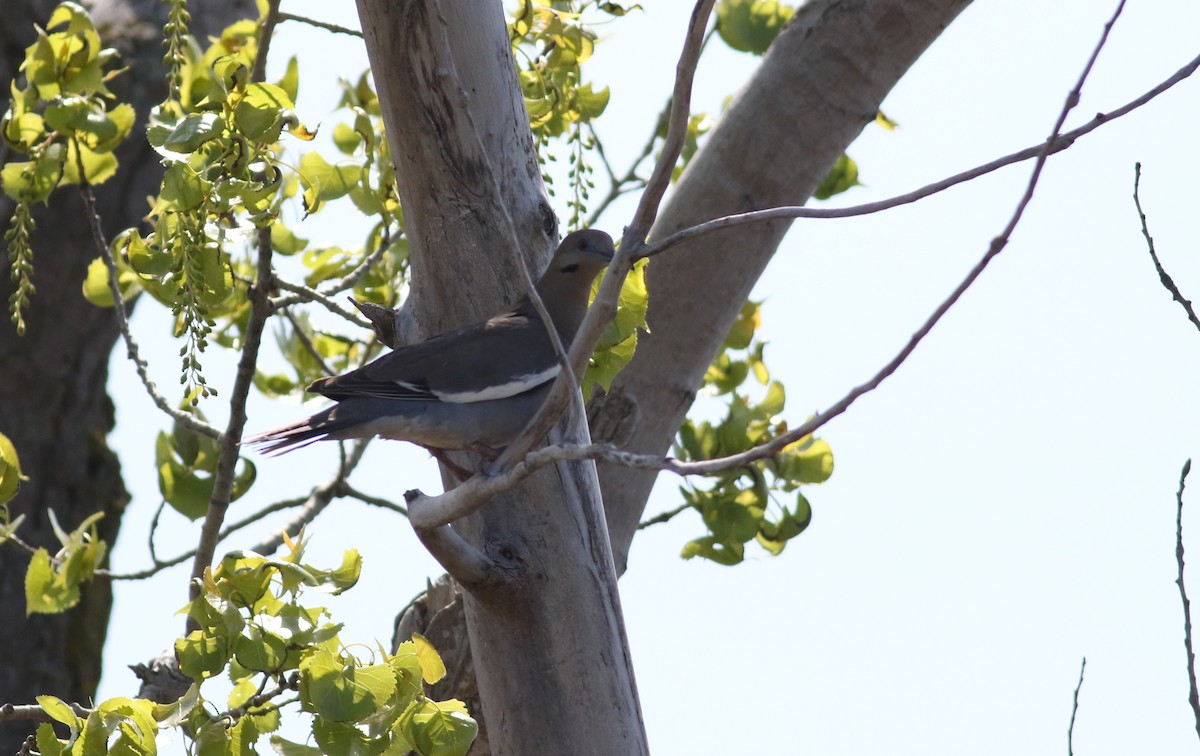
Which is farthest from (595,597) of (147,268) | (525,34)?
(525,34)

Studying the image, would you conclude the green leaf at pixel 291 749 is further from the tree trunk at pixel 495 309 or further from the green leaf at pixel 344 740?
the tree trunk at pixel 495 309

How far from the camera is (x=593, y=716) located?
2906 mm

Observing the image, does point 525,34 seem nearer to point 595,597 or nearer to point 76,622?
point 595,597

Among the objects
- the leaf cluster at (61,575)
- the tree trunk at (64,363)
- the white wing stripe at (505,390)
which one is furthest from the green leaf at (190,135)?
the tree trunk at (64,363)

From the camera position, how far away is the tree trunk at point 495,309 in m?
2.94

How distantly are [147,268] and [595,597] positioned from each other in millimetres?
1428

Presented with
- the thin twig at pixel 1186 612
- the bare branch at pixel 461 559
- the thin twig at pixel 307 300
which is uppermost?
the thin twig at pixel 307 300

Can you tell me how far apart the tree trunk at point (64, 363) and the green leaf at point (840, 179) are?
3245 millimetres

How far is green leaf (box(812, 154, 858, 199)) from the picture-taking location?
4.49m

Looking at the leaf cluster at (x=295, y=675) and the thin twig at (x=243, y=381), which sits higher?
the thin twig at (x=243, y=381)

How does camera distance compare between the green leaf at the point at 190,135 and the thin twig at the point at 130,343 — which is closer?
the green leaf at the point at 190,135

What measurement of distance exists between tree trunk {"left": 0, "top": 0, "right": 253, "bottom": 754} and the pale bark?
3.24 metres

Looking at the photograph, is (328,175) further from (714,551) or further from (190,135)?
(714,551)

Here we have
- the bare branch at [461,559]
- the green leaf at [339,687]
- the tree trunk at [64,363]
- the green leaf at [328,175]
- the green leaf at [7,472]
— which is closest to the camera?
the green leaf at [339,687]
